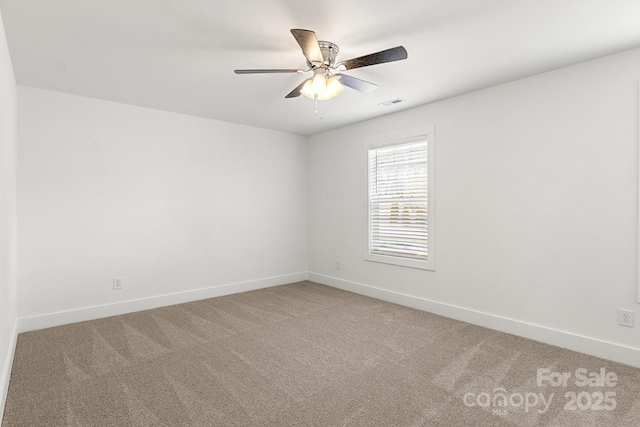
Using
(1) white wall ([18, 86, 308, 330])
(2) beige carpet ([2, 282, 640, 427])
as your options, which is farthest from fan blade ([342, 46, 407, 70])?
(1) white wall ([18, 86, 308, 330])

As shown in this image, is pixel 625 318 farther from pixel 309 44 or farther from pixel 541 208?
pixel 309 44

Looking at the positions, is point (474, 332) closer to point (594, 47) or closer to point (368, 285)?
point (368, 285)

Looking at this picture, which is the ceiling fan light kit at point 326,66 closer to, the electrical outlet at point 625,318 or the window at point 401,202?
the window at point 401,202

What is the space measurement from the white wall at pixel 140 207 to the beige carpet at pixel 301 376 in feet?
1.73

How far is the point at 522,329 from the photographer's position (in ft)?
10.9

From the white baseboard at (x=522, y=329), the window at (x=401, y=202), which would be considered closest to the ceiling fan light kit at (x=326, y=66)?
the window at (x=401, y=202)

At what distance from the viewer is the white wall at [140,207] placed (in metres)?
3.57

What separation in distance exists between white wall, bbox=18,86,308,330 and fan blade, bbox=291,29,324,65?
2.80 metres

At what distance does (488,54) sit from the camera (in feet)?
9.10

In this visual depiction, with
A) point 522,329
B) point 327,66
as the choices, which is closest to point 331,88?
point 327,66

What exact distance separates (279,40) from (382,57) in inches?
31.8

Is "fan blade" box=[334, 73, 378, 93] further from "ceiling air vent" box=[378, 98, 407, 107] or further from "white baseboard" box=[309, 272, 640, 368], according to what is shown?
"white baseboard" box=[309, 272, 640, 368]

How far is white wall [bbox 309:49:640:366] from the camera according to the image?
109 inches

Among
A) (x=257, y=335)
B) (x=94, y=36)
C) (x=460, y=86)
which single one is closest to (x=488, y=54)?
(x=460, y=86)
